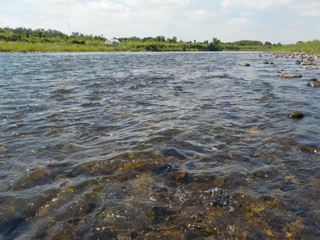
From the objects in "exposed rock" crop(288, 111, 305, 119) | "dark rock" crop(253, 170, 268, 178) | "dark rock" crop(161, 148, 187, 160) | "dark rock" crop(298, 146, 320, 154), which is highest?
"exposed rock" crop(288, 111, 305, 119)

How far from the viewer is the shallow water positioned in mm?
3324

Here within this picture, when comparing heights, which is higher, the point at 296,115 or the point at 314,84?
the point at 314,84

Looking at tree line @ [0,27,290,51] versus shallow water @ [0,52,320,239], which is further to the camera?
tree line @ [0,27,290,51]

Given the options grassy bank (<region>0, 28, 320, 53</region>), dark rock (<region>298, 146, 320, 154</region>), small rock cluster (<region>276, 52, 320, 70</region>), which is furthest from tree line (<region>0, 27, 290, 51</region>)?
dark rock (<region>298, 146, 320, 154</region>)

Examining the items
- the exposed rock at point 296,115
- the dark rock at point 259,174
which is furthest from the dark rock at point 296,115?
the dark rock at point 259,174

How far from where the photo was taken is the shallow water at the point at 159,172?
3.32m

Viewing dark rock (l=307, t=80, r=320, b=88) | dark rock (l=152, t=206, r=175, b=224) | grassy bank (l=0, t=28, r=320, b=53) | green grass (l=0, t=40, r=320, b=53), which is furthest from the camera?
grassy bank (l=0, t=28, r=320, b=53)

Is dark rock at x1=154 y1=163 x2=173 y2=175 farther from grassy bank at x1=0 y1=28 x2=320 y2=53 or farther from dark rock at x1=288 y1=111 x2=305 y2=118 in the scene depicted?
grassy bank at x1=0 y1=28 x2=320 y2=53

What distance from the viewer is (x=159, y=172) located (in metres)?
4.69

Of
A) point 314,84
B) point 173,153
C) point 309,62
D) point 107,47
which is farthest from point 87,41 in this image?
point 173,153

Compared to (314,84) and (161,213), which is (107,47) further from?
(161,213)

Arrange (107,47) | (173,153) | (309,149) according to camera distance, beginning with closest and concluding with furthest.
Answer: (173,153) → (309,149) → (107,47)

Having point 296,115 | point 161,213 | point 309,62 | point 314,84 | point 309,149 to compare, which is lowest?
point 161,213

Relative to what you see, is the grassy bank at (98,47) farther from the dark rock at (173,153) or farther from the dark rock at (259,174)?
the dark rock at (259,174)
